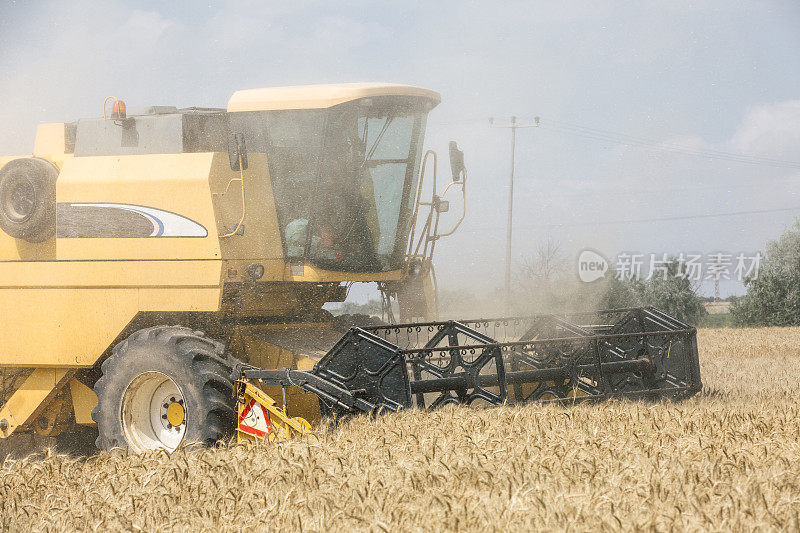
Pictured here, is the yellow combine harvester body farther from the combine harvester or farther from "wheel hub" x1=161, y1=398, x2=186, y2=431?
"wheel hub" x1=161, y1=398, x2=186, y2=431

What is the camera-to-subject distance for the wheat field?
283cm

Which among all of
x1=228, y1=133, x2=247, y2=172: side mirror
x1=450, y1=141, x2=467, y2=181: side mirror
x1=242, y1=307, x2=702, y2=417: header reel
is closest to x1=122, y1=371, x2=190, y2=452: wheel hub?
x1=242, y1=307, x2=702, y2=417: header reel

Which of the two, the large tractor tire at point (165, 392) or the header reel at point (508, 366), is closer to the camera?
the header reel at point (508, 366)

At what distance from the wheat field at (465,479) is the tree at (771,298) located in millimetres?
31007

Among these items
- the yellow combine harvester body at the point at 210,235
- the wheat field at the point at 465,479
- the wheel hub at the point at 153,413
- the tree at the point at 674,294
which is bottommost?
the tree at the point at 674,294

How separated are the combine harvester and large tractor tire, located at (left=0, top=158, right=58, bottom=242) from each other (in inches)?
0.5

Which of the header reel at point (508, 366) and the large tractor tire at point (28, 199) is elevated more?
the large tractor tire at point (28, 199)

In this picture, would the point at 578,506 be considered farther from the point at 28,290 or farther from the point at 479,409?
the point at 28,290

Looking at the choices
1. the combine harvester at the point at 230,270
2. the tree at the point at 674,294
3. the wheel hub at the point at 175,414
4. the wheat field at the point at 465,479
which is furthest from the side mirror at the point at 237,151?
the tree at the point at 674,294

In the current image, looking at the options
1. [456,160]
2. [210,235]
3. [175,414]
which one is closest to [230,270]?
[210,235]

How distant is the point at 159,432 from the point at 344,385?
1.52 metres

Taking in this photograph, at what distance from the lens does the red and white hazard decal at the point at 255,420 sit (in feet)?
16.6

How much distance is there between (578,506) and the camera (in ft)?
9.14

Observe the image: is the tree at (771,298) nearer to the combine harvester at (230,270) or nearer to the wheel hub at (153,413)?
the combine harvester at (230,270)
